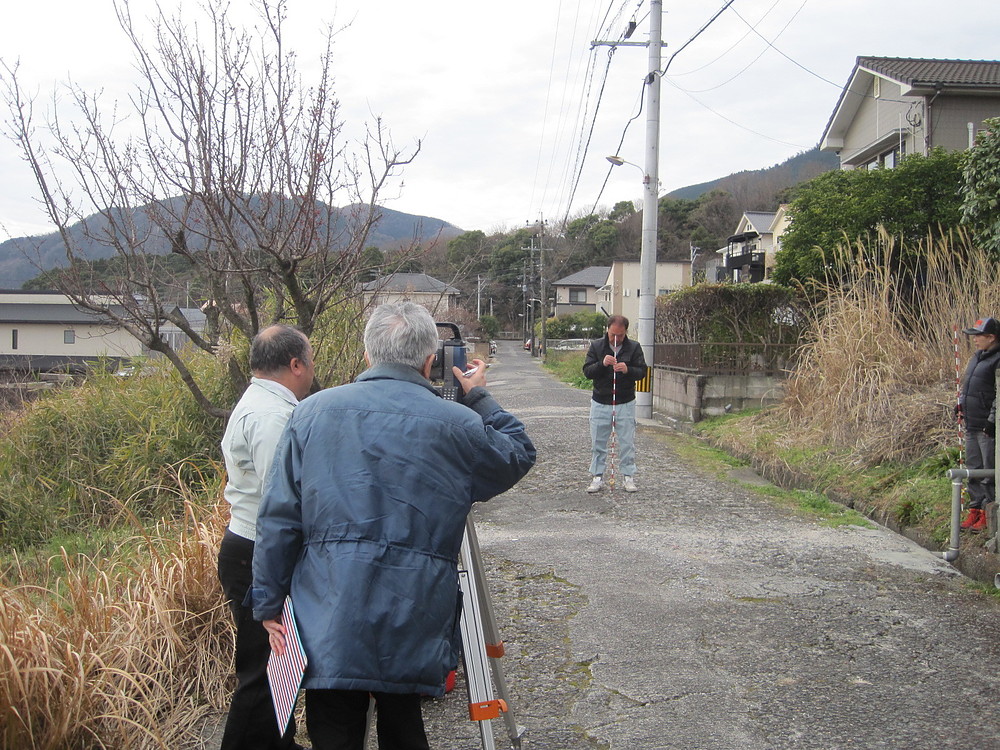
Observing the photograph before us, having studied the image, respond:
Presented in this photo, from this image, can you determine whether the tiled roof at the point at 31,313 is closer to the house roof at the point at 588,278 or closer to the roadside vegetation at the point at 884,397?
the roadside vegetation at the point at 884,397

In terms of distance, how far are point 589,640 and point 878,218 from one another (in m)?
12.1

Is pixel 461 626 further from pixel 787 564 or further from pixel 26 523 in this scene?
pixel 26 523

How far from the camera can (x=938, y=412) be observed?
25.6 ft

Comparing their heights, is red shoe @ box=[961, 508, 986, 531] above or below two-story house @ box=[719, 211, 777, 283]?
below

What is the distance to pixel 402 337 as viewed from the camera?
8.10 ft

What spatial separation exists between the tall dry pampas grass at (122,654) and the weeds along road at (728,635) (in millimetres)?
1069

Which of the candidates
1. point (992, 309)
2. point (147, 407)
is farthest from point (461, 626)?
point (992, 309)

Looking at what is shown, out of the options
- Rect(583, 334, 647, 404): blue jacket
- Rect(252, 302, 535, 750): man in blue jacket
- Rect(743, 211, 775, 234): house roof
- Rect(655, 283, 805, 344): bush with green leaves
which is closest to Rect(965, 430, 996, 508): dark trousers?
Rect(583, 334, 647, 404): blue jacket

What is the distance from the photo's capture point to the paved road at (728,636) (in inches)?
135

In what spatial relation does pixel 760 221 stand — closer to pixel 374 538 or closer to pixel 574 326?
pixel 574 326

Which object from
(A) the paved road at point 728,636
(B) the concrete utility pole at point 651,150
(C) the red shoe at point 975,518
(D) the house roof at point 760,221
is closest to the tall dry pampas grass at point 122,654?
(A) the paved road at point 728,636

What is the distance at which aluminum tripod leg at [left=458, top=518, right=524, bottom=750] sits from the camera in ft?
8.77

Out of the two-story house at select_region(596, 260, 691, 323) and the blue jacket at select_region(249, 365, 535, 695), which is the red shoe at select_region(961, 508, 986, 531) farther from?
the two-story house at select_region(596, 260, 691, 323)

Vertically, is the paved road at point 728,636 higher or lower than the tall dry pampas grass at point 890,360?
lower
